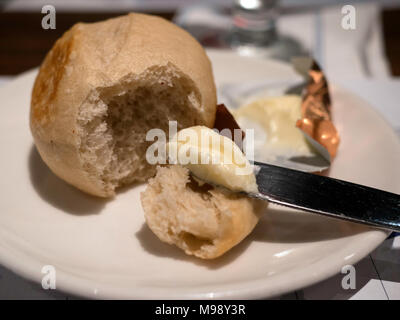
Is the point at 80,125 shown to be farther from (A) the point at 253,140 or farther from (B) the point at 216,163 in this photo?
(A) the point at 253,140

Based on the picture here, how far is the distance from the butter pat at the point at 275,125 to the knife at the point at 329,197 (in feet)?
0.91

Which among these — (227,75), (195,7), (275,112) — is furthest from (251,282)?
(195,7)

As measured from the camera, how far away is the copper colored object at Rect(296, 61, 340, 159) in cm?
138

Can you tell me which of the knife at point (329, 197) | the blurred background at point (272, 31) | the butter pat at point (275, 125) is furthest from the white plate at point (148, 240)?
the blurred background at point (272, 31)

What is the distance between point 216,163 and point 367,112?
719mm

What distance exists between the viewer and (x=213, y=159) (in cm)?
104

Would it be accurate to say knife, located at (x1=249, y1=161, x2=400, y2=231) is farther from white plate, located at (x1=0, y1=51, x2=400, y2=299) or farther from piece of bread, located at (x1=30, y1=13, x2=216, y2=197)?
piece of bread, located at (x1=30, y1=13, x2=216, y2=197)

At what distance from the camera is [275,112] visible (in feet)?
→ 4.98

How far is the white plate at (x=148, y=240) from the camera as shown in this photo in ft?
2.94

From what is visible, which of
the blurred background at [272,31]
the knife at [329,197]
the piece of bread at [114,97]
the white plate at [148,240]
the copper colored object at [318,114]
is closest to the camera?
the white plate at [148,240]

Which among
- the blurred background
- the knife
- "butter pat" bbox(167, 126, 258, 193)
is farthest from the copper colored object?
Result: the blurred background

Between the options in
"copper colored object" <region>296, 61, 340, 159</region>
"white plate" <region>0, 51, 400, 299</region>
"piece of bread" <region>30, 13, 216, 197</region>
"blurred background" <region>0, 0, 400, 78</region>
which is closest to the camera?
"white plate" <region>0, 51, 400, 299</region>

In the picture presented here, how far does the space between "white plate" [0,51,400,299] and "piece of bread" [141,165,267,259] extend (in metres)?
0.05

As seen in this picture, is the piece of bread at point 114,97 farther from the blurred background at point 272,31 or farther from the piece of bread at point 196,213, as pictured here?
the blurred background at point 272,31
